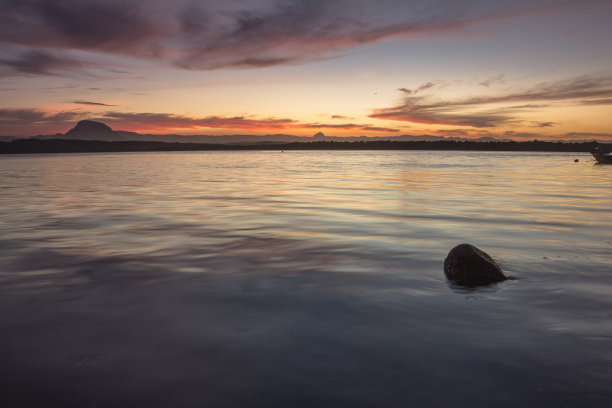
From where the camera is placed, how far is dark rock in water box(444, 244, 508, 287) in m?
6.20

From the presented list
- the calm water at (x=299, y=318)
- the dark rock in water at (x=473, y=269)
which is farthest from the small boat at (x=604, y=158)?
the dark rock in water at (x=473, y=269)

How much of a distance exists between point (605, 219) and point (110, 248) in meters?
14.2

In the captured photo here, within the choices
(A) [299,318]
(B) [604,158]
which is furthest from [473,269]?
(B) [604,158]

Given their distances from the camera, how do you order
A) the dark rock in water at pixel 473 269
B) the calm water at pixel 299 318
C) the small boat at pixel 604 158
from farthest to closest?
the small boat at pixel 604 158
the dark rock in water at pixel 473 269
the calm water at pixel 299 318

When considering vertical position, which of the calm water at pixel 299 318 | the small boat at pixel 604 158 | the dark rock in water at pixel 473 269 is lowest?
the calm water at pixel 299 318

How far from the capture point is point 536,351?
4.00 metres

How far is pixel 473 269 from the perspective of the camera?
626cm

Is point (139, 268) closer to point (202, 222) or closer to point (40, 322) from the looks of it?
point (40, 322)

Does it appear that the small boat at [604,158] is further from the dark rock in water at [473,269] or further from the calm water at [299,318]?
the dark rock in water at [473,269]

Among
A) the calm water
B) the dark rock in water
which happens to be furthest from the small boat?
the dark rock in water

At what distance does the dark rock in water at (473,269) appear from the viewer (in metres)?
6.20

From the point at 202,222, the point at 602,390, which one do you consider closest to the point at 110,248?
the point at 202,222

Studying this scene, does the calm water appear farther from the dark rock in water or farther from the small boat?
the small boat

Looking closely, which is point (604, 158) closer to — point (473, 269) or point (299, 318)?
point (473, 269)
